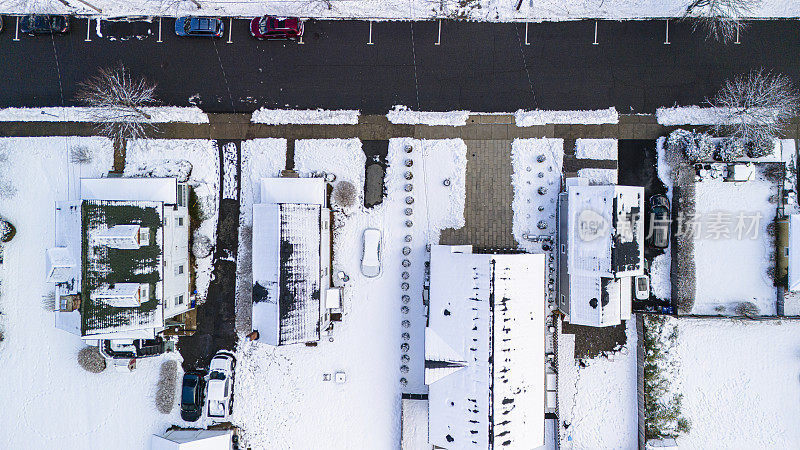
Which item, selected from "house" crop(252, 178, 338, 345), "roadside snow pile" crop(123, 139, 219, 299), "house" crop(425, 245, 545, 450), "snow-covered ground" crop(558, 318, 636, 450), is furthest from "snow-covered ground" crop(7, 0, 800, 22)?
"snow-covered ground" crop(558, 318, 636, 450)

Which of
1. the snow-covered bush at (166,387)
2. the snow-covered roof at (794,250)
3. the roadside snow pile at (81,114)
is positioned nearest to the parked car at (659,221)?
the snow-covered roof at (794,250)

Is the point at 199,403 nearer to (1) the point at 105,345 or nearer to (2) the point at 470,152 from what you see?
(1) the point at 105,345

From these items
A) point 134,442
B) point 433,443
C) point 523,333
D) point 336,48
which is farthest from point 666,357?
point 134,442

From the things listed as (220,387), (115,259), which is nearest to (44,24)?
(115,259)

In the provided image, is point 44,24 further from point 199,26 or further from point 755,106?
point 755,106

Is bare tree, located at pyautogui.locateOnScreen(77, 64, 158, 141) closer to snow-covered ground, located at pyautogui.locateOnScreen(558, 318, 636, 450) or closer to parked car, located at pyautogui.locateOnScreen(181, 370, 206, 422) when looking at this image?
parked car, located at pyautogui.locateOnScreen(181, 370, 206, 422)

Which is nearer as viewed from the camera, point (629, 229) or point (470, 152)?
point (629, 229)
